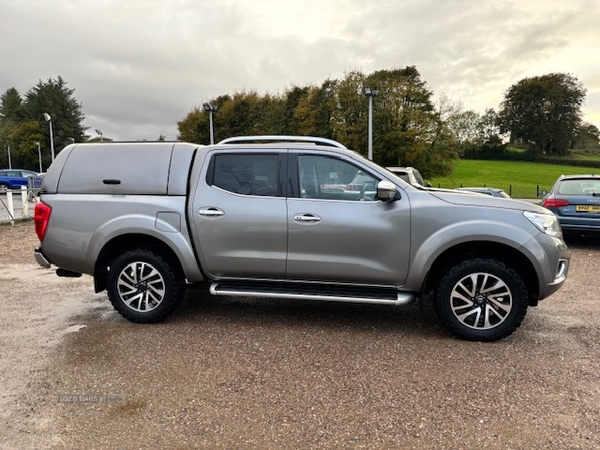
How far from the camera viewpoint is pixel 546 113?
2665 inches

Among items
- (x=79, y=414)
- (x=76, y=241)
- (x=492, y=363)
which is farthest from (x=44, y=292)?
(x=492, y=363)

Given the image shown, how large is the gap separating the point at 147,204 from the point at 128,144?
2.46 feet

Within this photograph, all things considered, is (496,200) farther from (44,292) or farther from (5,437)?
(44,292)

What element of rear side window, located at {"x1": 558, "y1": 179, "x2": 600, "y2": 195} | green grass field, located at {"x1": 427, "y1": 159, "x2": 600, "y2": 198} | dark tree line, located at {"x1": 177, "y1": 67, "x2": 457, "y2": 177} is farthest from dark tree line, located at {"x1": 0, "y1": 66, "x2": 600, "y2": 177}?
rear side window, located at {"x1": 558, "y1": 179, "x2": 600, "y2": 195}

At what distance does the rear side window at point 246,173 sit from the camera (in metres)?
4.20

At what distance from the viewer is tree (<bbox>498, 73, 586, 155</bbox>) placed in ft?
217

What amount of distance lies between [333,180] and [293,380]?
190 centimetres

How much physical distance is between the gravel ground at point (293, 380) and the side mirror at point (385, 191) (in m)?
1.34

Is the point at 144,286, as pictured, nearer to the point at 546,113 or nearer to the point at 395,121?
the point at 395,121

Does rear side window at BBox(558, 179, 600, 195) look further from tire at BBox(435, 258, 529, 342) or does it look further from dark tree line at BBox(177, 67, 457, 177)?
dark tree line at BBox(177, 67, 457, 177)

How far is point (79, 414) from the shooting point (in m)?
2.77

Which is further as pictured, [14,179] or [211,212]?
[14,179]

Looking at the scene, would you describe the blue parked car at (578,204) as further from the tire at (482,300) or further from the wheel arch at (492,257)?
the tire at (482,300)

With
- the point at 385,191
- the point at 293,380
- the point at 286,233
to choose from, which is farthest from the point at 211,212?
the point at 293,380
